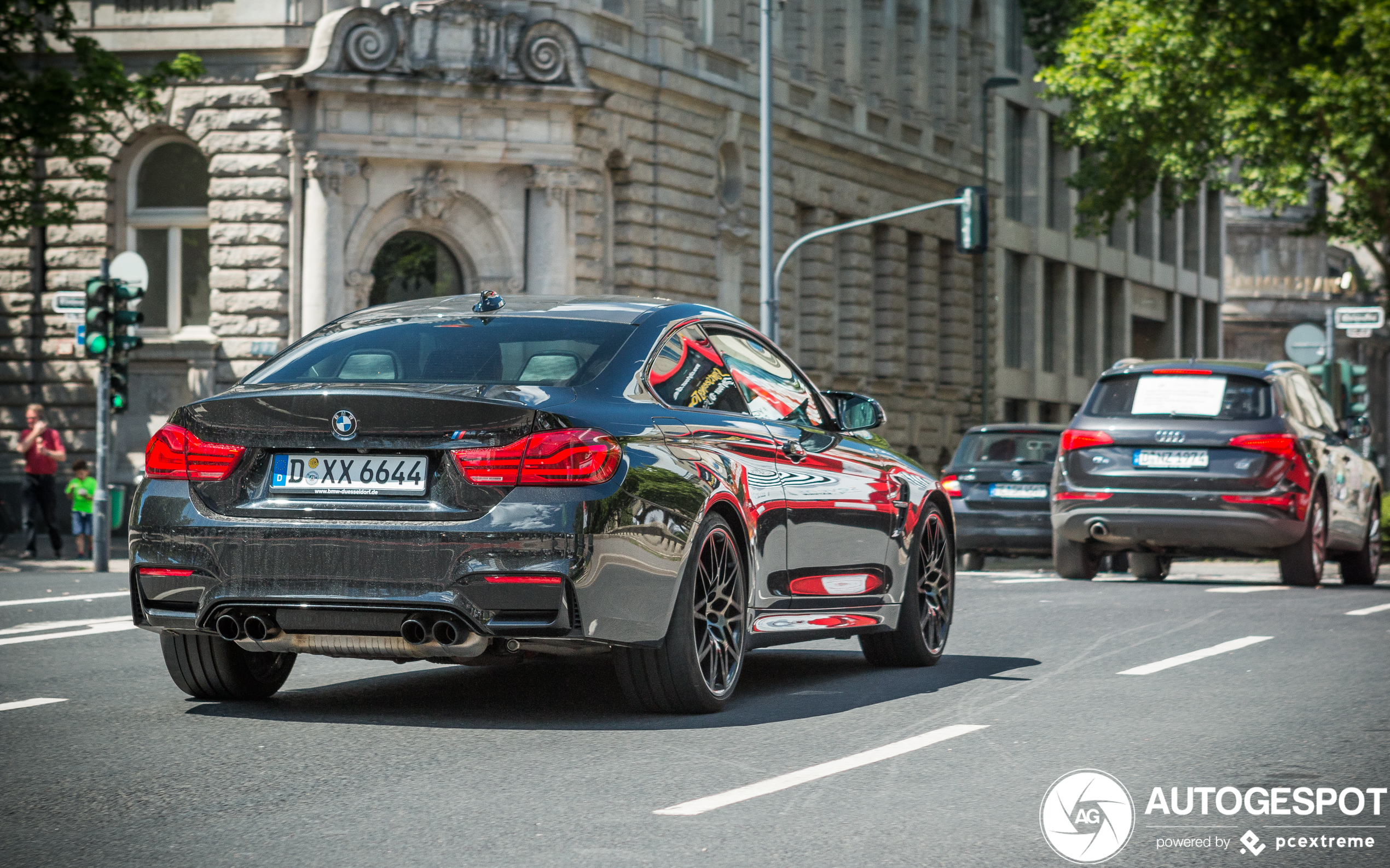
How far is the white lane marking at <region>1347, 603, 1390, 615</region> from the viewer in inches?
545

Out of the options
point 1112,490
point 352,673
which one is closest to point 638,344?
point 352,673

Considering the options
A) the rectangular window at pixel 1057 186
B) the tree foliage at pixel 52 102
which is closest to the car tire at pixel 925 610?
the tree foliage at pixel 52 102

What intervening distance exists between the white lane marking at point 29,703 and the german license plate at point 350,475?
5.40 feet

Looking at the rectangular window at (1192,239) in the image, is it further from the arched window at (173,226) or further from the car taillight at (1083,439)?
the car taillight at (1083,439)

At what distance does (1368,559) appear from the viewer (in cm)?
1856

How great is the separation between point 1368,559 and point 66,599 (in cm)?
1100

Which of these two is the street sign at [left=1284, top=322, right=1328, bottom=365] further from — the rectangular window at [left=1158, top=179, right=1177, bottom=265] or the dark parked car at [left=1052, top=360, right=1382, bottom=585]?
the rectangular window at [left=1158, top=179, right=1177, bottom=265]

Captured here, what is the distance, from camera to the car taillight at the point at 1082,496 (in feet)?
56.1

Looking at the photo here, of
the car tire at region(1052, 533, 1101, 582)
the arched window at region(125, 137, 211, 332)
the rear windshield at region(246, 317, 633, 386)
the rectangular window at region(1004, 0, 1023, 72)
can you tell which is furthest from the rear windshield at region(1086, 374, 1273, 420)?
the rectangular window at region(1004, 0, 1023, 72)

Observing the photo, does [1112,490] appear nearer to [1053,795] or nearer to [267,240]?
[1053,795]

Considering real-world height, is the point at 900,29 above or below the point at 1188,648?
above

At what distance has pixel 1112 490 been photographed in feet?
56.0

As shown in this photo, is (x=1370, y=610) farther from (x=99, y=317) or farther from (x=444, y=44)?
(x=444, y=44)

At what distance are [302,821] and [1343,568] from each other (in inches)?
586
